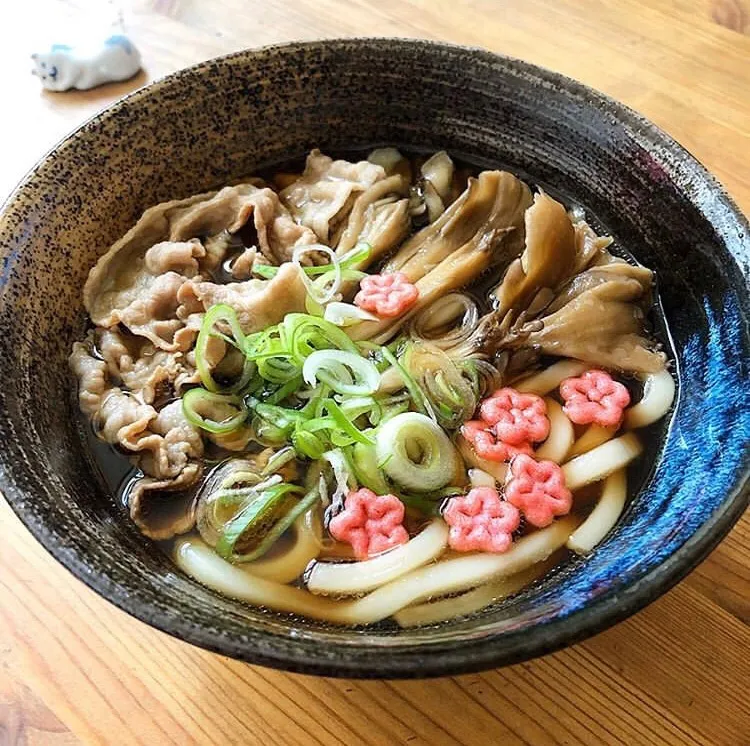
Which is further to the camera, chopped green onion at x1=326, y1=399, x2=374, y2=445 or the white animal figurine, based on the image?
the white animal figurine

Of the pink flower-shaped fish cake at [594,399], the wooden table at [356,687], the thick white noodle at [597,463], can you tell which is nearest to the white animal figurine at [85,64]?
the wooden table at [356,687]

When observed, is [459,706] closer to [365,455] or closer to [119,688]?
[365,455]

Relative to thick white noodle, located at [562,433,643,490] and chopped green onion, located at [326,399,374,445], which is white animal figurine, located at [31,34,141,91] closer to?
chopped green onion, located at [326,399,374,445]

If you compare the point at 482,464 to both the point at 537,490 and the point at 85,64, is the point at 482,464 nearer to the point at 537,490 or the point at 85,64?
the point at 537,490

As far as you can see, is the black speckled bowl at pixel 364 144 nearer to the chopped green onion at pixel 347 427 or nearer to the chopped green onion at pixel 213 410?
the chopped green onion at pixel 213 410

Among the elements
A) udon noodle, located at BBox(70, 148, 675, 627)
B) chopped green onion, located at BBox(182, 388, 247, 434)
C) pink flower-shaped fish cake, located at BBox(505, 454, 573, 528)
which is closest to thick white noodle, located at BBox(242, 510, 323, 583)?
udon noodle, located at BBox(70, 148, 675, 627)

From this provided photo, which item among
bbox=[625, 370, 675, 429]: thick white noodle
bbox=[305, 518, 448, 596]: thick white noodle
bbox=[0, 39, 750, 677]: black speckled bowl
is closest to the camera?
bbox=[0, 39, 750, 677]: black speckled bowl
